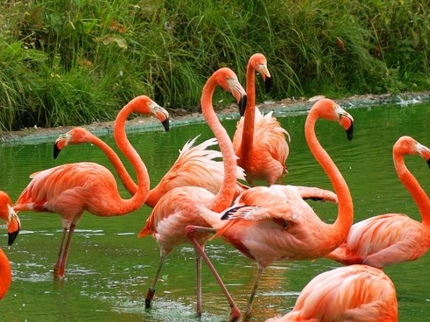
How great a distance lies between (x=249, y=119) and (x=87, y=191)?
1.70 m

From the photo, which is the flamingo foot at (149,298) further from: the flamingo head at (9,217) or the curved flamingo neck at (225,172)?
the flamingo head at (9,217)

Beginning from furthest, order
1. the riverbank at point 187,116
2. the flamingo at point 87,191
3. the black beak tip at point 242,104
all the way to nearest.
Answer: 1. the riverbank at point 187,116
2. the flamingo at point 87,191
3. the black beak tip at point 242,104

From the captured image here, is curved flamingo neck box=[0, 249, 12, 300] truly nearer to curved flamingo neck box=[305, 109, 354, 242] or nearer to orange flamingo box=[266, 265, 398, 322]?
orange flamingo box=[266, 265, 398, 322]

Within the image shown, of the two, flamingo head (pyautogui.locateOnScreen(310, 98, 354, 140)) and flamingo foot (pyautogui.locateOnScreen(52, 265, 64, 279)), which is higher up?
flamingo head (pyautogui.locateOnScreen(310, 98, 354, 140))

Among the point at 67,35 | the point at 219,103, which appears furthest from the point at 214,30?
the point at 67,35

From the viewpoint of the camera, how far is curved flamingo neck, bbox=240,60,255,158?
833 cm

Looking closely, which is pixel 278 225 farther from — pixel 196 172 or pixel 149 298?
pixel 196 172

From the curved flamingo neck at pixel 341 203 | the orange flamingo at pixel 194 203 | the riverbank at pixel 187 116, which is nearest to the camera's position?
the curved flamingo neck at pixel 341 203

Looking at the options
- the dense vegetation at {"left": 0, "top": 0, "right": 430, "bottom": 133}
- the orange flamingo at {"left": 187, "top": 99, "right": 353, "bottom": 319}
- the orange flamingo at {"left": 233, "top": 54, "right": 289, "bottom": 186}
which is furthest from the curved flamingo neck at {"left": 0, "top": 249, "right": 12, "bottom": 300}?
the dense vegetation at {"left": 0, "top": 0, "right": 430, "bottom": 133}

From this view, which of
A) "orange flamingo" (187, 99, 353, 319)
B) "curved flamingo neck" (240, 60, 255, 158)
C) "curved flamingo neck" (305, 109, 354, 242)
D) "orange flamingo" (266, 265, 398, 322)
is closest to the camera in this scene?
"orange flamingo" (266, 265, 398, 322)

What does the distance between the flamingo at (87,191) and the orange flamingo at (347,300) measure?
2.58 m

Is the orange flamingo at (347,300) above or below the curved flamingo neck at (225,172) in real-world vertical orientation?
below

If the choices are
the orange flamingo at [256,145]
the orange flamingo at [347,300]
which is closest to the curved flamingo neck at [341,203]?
the orange flamingo at [347,300]

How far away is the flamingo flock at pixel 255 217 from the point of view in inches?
183
